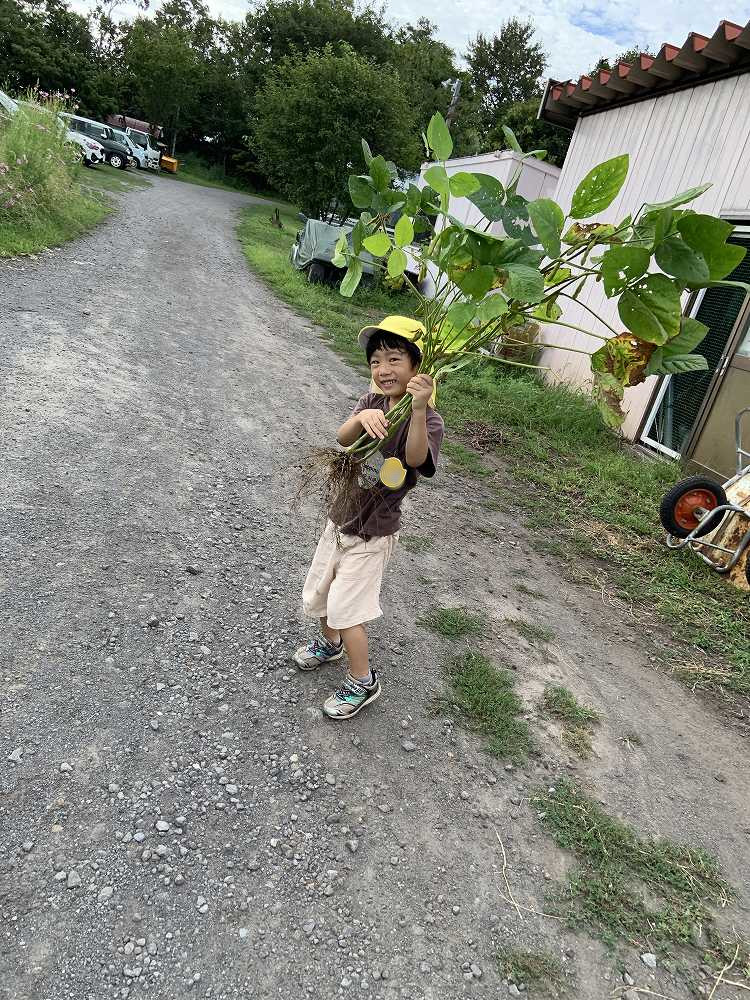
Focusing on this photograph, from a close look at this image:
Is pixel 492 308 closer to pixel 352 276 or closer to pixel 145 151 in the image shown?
pixel 352 276

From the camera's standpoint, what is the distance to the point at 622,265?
1.62 metres

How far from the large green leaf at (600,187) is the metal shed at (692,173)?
425cm

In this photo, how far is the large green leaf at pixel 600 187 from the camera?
1.66 meters

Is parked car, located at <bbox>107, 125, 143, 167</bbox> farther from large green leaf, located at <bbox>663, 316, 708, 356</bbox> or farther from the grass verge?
large green leaf, located at <bbox>663, 316, 708, 356</bbox>

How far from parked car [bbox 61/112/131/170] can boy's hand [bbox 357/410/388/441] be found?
27171mm

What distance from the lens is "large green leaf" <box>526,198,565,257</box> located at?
1.58m

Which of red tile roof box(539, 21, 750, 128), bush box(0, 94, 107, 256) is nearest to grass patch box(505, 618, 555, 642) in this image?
red tile roof box(539, 21, 750, 128)

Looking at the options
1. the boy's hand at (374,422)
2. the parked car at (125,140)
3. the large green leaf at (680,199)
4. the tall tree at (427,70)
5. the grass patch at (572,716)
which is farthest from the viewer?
the tall tree at (427,70)

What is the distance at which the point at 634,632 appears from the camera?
12.4ft

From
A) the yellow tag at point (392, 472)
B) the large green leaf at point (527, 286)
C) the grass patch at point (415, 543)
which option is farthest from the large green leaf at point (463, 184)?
the grass patch at point (415, 543)

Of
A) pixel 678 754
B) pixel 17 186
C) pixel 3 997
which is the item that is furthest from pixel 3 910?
pixel 17 186

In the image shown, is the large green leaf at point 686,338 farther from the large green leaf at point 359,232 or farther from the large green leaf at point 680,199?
the large green leaf at point 359,232

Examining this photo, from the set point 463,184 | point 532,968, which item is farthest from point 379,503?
point 532,968

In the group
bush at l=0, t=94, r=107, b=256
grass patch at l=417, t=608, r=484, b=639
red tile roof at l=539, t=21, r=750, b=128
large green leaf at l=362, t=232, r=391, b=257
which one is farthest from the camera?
bush at l=0, t=94, r=107, b=256
